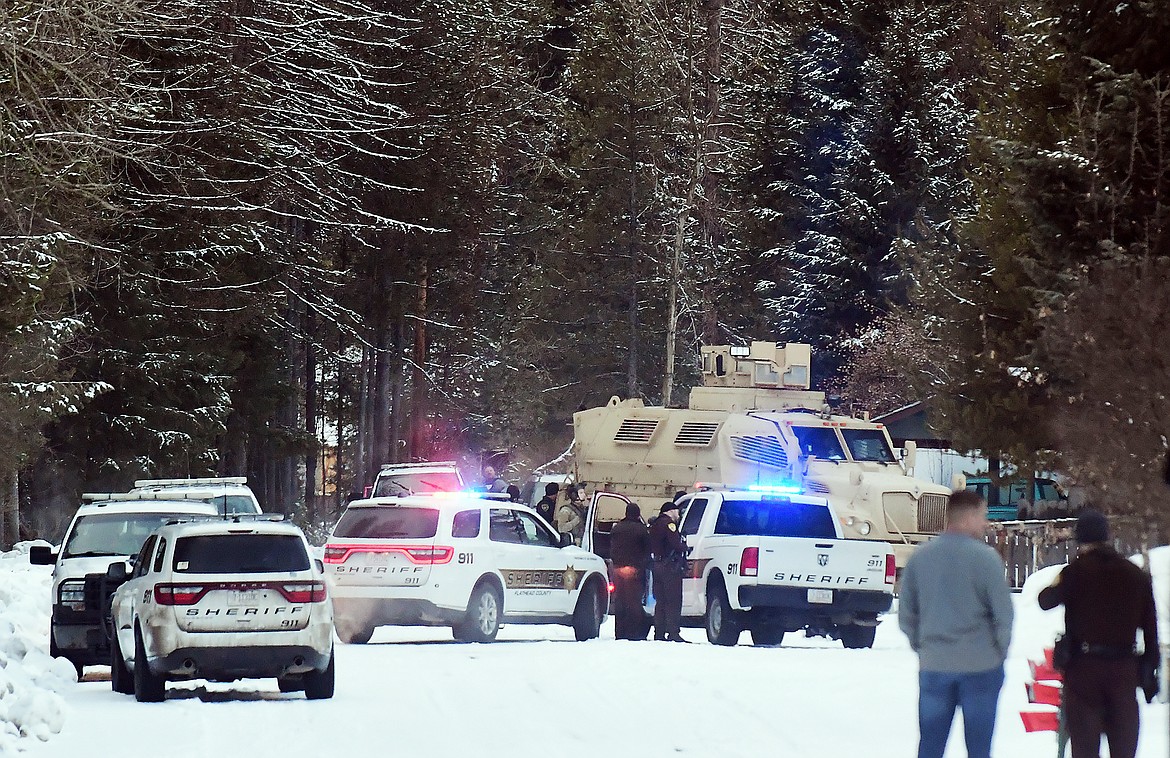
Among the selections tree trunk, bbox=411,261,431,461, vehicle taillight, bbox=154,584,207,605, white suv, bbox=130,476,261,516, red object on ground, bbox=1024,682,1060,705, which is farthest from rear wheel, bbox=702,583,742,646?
tree trunk, bbox=411,261,431,461

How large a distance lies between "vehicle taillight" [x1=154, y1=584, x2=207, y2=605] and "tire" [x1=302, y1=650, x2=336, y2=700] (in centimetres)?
115

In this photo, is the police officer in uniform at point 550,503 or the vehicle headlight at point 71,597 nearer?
the vehicle headlight at point 71,597

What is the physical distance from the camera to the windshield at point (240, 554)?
53.0ft

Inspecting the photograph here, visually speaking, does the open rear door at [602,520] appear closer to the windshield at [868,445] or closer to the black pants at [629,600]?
the black pants at [629,600]

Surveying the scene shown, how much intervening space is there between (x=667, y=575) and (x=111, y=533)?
Answer: 679cm

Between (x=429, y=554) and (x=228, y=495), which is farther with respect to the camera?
(x=228, y=495)

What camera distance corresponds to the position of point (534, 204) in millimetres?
71375

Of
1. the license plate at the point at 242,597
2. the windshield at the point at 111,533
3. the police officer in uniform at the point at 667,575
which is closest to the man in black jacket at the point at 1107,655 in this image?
the license plate at the point at 242,597

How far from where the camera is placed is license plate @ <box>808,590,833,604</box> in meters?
22.6

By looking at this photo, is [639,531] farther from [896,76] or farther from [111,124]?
[896,76]

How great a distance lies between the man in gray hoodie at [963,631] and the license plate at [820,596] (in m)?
12.9

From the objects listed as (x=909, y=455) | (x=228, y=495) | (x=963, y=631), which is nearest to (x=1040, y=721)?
(x=963, y=631)

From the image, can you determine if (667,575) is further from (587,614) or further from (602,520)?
(602,520)

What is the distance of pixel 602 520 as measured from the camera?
103ft
